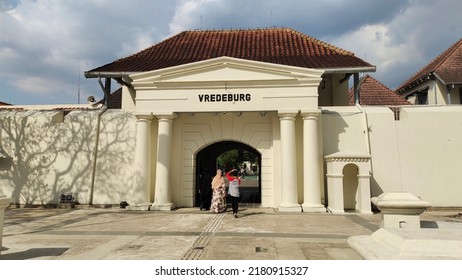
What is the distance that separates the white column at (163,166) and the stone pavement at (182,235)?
26.3 inches

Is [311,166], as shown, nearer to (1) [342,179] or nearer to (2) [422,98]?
(1) [342,179]

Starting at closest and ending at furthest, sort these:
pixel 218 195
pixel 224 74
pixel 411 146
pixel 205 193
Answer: pixel 218 195, pixel 224 74, pixel 205 193, pixel 411 146

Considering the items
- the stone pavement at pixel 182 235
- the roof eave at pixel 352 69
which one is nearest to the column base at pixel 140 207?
the stone pavement at pixel 182 235

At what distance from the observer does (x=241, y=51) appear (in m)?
16.4

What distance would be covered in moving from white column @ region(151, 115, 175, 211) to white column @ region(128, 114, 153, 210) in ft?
1.26

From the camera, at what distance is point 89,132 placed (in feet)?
46.2

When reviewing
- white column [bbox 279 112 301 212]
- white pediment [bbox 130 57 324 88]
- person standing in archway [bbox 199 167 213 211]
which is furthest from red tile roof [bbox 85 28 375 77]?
person standing in archway [bbox 199 167 213 211]

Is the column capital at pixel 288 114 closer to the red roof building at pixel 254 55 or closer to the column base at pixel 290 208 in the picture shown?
the red roof building at pixel 254 55

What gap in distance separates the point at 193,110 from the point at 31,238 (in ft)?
22.5

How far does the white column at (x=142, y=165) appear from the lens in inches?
494

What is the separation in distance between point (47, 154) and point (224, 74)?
8.32 meters

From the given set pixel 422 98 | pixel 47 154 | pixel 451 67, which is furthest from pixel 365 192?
pixel 422 98
